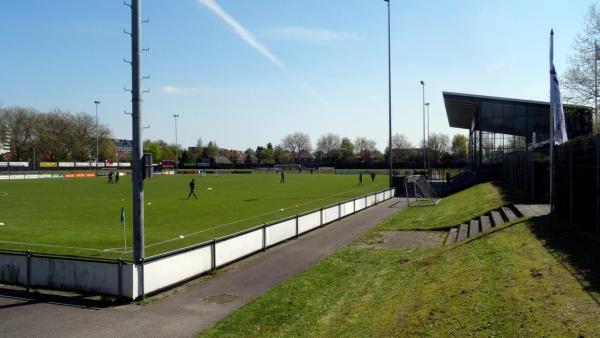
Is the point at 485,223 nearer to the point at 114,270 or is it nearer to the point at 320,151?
the point at 114,270

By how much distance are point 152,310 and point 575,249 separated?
8987 mm

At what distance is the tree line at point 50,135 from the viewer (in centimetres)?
11106

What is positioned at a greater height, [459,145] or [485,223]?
[459,145]

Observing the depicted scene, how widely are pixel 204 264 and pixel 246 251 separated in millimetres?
2268

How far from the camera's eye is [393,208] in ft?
100

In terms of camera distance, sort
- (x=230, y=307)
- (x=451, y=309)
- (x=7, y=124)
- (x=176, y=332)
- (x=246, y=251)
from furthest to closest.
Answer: (x=7, y=124)
(x=246, y=251)
(x=230, y=307)
(x=176, y=332)
(x=451, y=309)

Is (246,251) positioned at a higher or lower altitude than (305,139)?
lower

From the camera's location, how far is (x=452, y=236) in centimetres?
1709

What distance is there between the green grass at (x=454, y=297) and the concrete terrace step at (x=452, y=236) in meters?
2.87

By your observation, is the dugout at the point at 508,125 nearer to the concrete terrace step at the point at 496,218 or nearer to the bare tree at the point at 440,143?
the concrete terrace step at the point at 496,218

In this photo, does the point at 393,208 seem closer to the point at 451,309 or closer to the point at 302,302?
the point at 302,302

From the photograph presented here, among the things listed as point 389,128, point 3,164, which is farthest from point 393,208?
point 3,164

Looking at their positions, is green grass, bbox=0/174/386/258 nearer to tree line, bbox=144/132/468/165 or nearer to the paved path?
the paved path

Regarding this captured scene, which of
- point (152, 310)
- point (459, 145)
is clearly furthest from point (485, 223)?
point (459, 145)
